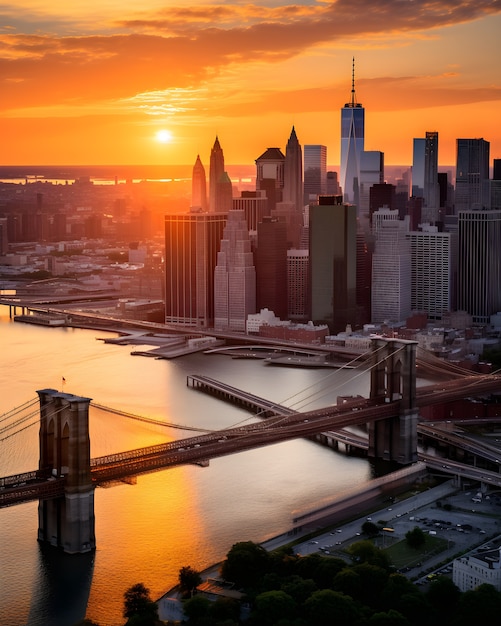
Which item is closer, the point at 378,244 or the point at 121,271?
the point at 378,244

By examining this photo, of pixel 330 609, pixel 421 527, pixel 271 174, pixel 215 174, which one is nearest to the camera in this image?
pixel 330 609

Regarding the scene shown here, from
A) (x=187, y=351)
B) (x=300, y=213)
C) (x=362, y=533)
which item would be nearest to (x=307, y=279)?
(x=187, y=351)

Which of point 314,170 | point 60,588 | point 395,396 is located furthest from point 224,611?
point 314,170

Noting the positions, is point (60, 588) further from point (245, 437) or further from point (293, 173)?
point (293, 173)

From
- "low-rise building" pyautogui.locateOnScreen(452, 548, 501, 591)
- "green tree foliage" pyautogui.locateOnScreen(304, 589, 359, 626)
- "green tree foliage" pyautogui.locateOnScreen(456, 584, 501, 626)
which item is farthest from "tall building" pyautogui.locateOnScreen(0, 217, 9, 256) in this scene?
"green tree foliage" pyautogui.locateOnScreen(456, 584, 501, 626)

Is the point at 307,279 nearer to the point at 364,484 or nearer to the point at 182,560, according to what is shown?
the point at 364,484

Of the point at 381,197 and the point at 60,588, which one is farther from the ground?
the point at 381,197

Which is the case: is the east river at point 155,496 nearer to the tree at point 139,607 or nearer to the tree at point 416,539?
the tree at point 139,607
